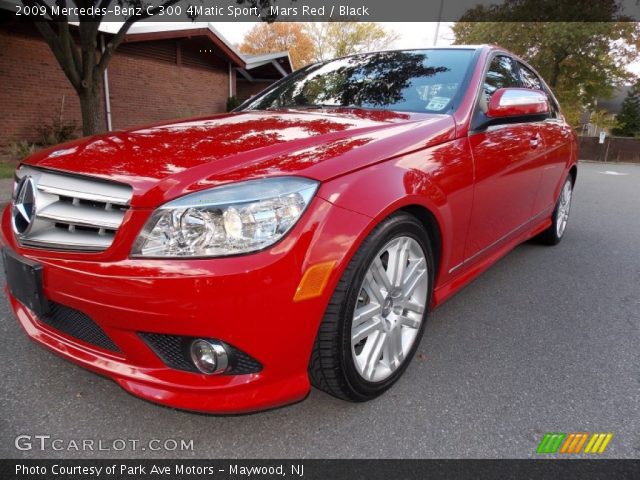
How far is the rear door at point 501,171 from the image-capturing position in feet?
7.95

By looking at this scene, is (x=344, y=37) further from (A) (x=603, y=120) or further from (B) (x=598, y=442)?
(B) (x=598, y=442)

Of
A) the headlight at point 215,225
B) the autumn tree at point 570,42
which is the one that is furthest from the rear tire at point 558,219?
the autumn tree at point 570,42

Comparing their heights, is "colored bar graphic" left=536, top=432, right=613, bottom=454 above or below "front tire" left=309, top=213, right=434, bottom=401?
below

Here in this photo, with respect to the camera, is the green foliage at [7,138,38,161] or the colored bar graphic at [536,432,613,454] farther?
the green foliage at [7,138,38,161]

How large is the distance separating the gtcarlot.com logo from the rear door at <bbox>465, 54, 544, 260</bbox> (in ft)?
5.59

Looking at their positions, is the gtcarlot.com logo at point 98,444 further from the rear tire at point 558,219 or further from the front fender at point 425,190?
the rear tire at point 558,219

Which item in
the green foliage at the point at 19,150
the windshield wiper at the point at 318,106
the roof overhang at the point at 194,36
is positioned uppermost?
the roof overhang at the point at 194,36

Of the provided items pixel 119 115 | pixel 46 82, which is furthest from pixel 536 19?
pixel 46 82

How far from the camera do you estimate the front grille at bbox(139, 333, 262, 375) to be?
1.49m

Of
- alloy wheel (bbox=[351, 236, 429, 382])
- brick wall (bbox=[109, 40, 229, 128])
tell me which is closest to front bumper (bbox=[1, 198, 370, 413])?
alloy wheel (bbox=[351, 236, 429, 382])

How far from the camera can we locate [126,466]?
5.25 ft

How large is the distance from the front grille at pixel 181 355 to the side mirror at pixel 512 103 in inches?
70.3

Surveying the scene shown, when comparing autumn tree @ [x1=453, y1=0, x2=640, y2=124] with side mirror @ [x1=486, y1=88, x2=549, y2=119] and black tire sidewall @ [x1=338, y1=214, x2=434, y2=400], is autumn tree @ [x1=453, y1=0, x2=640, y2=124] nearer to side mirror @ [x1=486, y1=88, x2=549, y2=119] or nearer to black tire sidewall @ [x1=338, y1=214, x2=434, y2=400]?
side mirror @ [x1=486, y1=88, x2=549, y2=119]

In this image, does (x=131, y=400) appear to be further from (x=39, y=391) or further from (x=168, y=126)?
(x=168, y=126)
